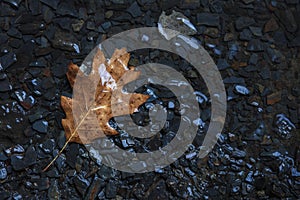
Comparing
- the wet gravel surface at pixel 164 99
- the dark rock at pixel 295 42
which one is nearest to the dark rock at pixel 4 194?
the wet gravel surface at pixel 164 99

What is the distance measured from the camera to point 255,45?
7.43 ft

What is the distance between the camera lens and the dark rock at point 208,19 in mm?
2250

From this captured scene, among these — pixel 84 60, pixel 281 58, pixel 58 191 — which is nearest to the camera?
pixel 58 191

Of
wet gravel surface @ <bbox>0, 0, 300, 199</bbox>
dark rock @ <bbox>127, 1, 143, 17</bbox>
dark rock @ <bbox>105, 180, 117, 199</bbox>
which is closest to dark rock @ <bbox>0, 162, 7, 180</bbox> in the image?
wet gravel surface @ <bbox>0, 0, 300, 199</bbox>

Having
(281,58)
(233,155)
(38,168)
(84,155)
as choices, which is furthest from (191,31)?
(38,168)

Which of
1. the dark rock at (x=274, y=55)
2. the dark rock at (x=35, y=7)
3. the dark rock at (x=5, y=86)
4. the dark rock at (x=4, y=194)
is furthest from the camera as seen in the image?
the dark rock at (x=274, y=55)

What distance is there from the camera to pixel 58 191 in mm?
1991

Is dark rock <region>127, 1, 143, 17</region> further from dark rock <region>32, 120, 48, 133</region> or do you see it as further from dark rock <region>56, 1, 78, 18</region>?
dark rock <region>32, 120, 48, 133</region>

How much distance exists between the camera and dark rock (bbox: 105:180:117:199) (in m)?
2.02

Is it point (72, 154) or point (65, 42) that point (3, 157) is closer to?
point (72, 154)

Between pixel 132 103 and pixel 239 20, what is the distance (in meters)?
0.63

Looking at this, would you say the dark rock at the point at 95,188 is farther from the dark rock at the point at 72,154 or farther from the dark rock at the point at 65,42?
the dark rock at the point at 65,42

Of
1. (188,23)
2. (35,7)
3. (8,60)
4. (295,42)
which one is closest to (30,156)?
(8,60)

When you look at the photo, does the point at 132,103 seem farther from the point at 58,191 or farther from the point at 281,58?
the point at 281,58
